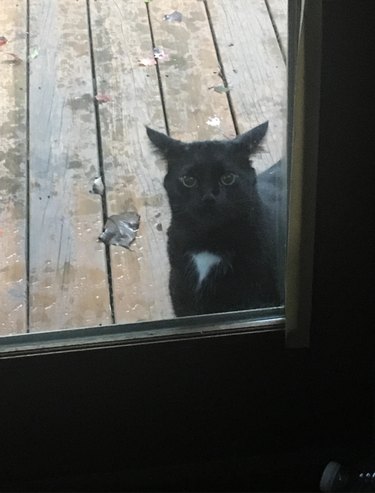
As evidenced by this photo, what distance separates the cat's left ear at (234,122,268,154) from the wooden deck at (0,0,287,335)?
59mm

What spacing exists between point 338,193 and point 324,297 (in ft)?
0.58

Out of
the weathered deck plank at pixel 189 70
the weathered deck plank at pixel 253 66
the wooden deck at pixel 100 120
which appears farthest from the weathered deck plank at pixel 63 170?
the weathered deck plank at pixel 253 66

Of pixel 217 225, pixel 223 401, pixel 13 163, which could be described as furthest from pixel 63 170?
pixel 223 401

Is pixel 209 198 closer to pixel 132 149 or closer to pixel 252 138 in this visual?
pixel 252 138

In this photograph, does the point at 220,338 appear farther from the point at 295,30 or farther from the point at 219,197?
the point at 295,30

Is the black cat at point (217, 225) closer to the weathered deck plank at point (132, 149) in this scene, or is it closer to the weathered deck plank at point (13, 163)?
the weathered deck plank at point (132, 149)

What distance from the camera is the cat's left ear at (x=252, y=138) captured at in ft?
4.14

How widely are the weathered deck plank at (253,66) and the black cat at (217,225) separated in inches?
2.3

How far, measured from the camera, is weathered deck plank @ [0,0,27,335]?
1390mm

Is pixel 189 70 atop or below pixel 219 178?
atop

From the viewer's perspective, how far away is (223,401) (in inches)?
49.3

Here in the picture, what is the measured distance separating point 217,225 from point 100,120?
0.39m

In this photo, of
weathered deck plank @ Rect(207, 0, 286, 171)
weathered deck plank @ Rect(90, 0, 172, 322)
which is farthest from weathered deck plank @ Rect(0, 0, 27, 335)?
weathered deck plank @ Rect(207, 0, 286, 171)

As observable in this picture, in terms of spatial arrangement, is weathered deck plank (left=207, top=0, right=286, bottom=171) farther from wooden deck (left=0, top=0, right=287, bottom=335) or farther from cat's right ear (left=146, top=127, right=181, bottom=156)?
cat's right ear (left=146, top=127, right=181, bottom=156)
